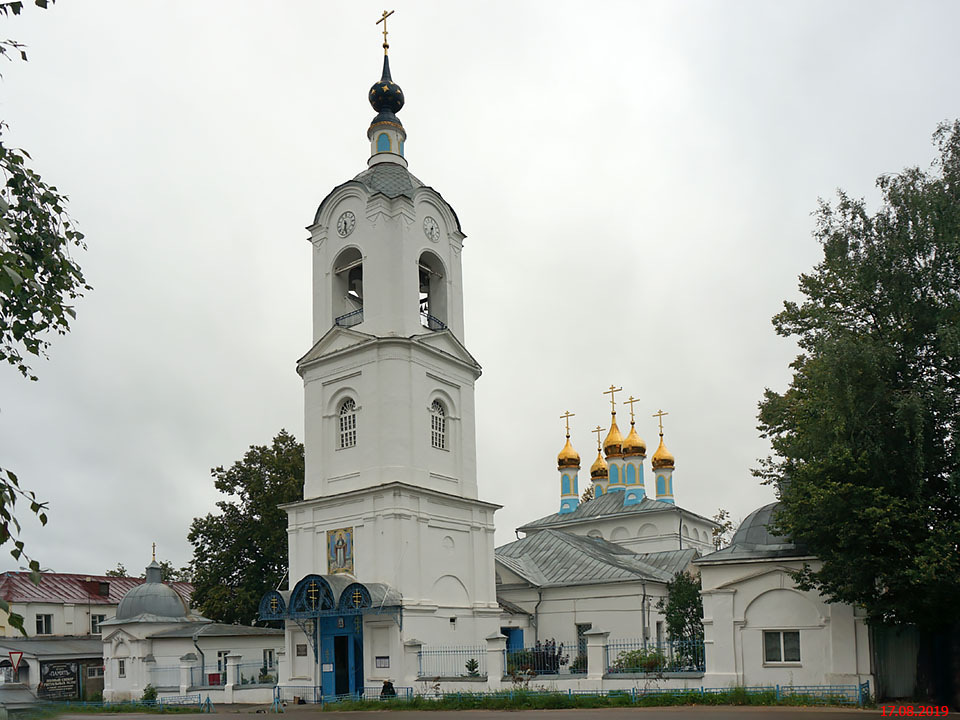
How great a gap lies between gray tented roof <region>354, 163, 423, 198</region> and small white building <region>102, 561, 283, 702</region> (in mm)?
14819

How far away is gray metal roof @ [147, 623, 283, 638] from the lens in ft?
105

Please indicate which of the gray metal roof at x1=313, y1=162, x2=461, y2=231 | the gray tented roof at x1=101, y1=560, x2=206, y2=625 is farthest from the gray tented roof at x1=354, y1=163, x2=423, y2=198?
the gray tented roof at x1=101, y1=560, x2=206, y2=625

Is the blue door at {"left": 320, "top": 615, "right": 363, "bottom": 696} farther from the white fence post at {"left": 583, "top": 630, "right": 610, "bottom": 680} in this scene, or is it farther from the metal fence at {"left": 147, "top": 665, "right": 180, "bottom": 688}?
the metal fence at {"left": 147, "top": 665, "right": 180, "bottom": 688}

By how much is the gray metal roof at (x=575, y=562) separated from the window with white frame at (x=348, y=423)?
1026cm

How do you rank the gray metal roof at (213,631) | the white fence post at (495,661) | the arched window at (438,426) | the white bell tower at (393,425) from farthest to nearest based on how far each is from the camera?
the gray metal roof at (213,631), the arched window at (438,426), the white bell tower at (393,425), the white fence post at (495,661)

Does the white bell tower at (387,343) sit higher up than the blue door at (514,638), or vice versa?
the white bell tower at (387,343)

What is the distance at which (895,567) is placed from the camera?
715 inches

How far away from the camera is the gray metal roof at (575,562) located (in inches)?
1383

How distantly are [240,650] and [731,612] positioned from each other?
18.4 m

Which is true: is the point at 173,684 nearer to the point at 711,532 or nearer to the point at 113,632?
the point at 113,632

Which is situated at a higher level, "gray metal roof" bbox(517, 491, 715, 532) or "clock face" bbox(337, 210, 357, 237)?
"clock face" bbox(337, 210, 357, 237)

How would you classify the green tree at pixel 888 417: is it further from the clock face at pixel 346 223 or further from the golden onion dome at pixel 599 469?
the golden onion dome at pixel 599 469

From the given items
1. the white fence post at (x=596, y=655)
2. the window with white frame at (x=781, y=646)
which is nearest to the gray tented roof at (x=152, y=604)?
the white fence post at (x=596, y=655)

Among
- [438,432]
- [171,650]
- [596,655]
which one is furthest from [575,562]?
[171,650]
